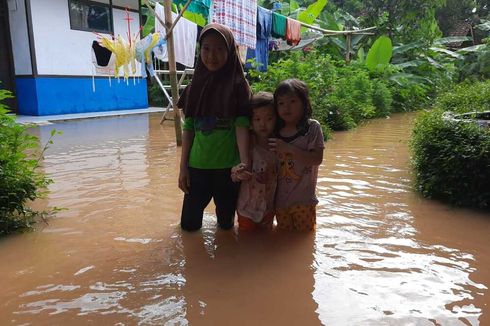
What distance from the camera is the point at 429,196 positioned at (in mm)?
3889

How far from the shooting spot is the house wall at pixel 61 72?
1176cm

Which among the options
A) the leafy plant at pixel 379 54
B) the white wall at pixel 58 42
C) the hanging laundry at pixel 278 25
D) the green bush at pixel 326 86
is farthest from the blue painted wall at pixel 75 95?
the leafy plant at pixel 379 54

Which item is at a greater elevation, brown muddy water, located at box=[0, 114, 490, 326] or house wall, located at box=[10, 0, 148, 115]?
house wall, located at box=[10, 0, 148, 115]

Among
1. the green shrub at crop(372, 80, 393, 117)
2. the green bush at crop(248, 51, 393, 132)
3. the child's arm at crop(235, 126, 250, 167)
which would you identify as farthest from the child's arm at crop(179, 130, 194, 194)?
the green shrub at crop(372, 80, 393, 117)

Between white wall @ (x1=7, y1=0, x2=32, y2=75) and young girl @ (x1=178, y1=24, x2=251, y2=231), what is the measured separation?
1075cm

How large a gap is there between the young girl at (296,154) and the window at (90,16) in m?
11.8

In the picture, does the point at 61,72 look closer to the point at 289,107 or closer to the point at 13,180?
the point at 13,180

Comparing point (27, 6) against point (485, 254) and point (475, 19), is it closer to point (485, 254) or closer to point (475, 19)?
point (485, 254)

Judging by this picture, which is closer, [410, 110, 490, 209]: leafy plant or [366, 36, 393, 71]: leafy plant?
[410, 110, 490, 209]: leafy plant

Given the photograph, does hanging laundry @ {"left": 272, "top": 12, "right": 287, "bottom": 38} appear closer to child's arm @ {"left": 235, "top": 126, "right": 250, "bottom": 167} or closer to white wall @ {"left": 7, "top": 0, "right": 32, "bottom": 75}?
white wall @ {"left": 7, "top": 0, "right": 32, "bottom": 75}

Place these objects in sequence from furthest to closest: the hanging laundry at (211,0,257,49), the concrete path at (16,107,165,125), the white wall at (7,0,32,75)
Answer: the white wall at (7,0,32,75), the concrete path at (16,107,165,125), the hanging laundry at (211,0,257,49)

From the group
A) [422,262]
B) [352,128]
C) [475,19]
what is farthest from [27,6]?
[475,19]

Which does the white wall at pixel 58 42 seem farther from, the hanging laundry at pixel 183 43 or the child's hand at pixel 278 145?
the child's hand at pixel 278 145

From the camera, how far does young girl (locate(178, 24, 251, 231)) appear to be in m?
2.66
